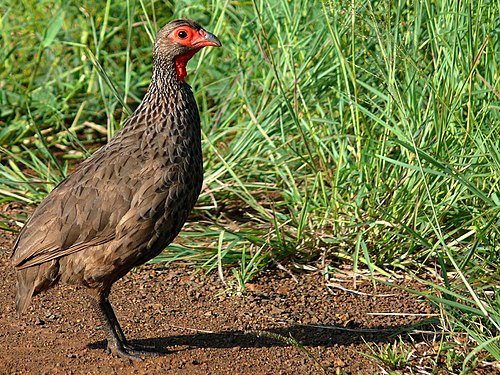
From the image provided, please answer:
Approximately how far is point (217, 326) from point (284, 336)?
15.1 inches

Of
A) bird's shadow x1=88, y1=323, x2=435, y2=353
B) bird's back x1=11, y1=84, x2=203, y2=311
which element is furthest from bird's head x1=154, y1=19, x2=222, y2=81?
bird's shadow x1=88, y1=323, x2=435, y2=353

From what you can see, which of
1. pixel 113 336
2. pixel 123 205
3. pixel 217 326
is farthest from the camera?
pixel 217 326

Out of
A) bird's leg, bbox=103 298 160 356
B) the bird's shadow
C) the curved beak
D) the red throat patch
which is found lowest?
the bird's shadow

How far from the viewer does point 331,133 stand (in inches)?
227

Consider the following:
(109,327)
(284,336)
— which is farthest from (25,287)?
(284,336)

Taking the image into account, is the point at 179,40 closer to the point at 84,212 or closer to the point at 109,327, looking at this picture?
the point at 84,212

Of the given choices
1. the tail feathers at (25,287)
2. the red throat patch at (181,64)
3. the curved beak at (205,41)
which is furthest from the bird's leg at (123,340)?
the curved beak at (205,41)

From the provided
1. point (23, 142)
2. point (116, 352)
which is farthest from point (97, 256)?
point (23, 142)

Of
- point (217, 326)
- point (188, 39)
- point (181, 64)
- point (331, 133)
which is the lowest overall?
point (217, 326)

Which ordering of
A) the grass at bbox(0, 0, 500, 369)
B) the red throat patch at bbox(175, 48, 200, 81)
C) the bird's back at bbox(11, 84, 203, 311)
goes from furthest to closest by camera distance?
the grass at bbox(0, 0, 500, 369)
the red throat patch at bbox(175, 48, 200, 81)
the bird's back at bbox(11, 84, 203, 311)

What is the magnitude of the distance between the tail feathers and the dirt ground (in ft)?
0.65

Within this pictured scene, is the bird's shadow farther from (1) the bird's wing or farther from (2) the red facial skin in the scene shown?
(2) the red facial skin

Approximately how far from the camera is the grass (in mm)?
4863

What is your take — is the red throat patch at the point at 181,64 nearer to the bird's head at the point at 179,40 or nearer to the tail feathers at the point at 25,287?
the bird's head at the point at 179,40
